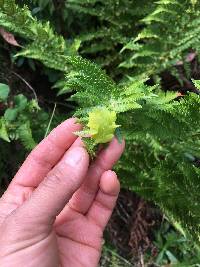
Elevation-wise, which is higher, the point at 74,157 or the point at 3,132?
the point at 74,157

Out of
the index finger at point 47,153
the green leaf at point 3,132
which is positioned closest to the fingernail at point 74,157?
the index finger at point 47,153

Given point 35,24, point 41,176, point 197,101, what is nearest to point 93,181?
point 41,176

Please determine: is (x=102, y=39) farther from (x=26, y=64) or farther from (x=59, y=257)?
(x=59, y=257)

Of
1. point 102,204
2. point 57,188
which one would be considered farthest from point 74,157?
point 102,204

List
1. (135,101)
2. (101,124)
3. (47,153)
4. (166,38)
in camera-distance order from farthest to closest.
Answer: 1. (166,38)
2. (47,153)
3. (135,101)
4. (101,124)

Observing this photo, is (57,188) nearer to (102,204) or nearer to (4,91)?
(102,204)

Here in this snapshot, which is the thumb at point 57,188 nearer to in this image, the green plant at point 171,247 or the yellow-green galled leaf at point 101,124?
the yellow-green galled leaf at point 101,124

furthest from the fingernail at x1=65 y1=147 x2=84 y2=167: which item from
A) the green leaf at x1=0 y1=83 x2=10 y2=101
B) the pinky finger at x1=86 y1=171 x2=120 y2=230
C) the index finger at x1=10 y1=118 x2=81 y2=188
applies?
the green leaf at x1=0 y1=83 x2=10 y2=101
